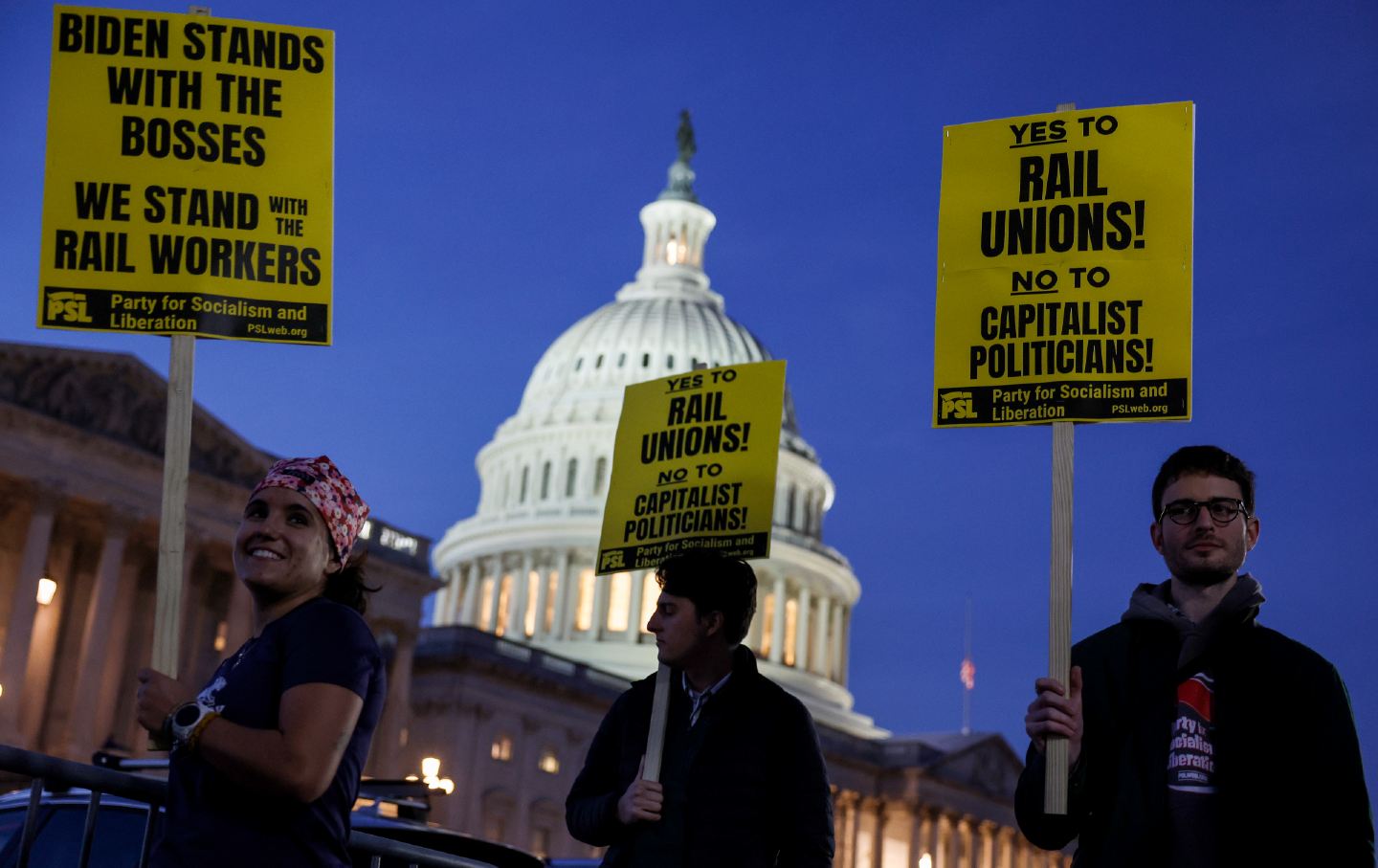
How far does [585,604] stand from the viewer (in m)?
97.5

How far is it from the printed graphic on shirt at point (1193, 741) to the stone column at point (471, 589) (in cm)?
9459

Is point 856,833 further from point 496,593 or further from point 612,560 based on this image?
point 612,560

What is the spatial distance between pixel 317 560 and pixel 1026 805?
2571 mm

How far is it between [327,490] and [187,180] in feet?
8.62

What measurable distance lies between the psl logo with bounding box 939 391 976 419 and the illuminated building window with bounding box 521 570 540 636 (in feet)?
295

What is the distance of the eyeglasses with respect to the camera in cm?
651

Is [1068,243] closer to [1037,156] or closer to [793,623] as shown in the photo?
[1037,156]

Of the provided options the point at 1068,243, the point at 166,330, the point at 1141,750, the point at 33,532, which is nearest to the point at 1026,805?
the point at 1141,750

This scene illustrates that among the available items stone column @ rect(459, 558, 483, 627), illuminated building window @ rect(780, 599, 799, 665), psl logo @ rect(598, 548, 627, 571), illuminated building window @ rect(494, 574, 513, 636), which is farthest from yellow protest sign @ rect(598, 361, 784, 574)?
illuminated building window @ rect(780, 599, 799, 665)

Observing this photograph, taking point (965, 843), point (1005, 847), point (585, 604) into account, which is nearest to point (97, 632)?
point (585, 604)

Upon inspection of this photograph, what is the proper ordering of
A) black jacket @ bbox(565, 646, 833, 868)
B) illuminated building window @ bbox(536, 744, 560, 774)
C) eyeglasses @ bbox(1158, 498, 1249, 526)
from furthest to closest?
illuminated building window @ bbox(536, 744, 560, 774)
black jacket @ bbox(565, 646, 833, 868)
eyeglasses @ bbox(1158, 498, 1249, 526)

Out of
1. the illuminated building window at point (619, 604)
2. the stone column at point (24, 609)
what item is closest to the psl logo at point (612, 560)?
the stone column at point (24, 609)

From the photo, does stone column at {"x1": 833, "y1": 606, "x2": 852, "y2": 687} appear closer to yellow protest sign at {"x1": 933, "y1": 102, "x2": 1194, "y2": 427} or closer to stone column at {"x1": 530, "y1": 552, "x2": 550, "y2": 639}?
stone column at {"x1": 530, "y1": 552, "x2": 550, "y2": 639}

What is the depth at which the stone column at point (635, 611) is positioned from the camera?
3735 inches
